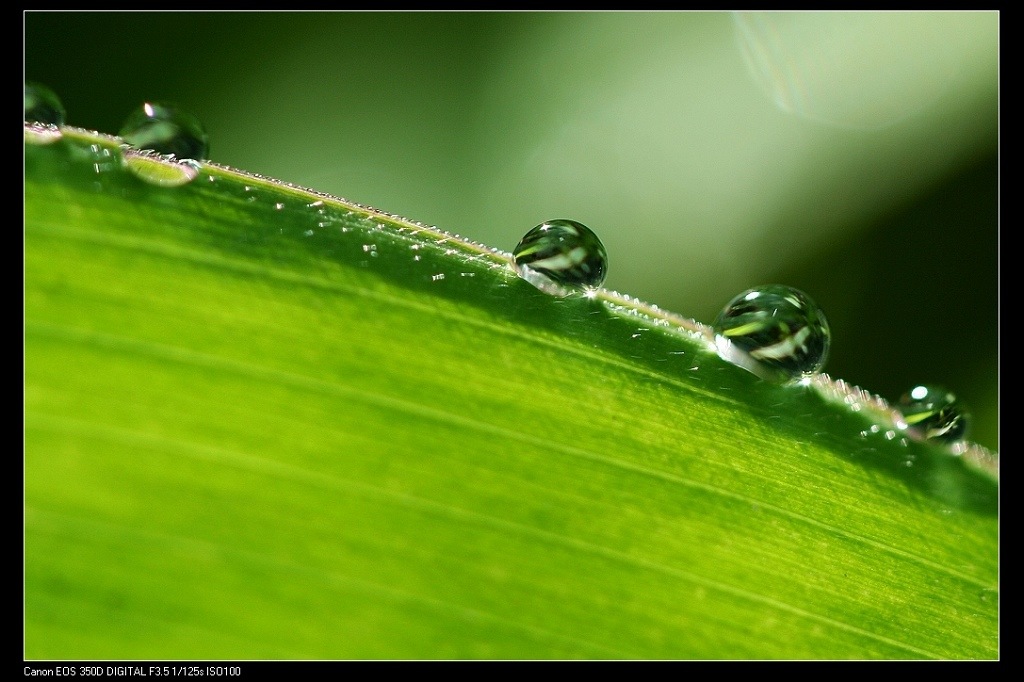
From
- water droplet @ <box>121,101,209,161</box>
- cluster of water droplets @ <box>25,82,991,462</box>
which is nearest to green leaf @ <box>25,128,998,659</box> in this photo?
cluster of water droplets @ <box>25,82,991,462</box>

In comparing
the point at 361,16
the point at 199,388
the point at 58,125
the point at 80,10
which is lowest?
the point at 199,388

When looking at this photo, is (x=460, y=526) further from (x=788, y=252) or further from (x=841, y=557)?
(x=788, y=252)

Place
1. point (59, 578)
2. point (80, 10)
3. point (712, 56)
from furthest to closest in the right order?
point (712, 56) < point (80, 10) < point (59, 578)

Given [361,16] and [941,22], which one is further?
[361,16]

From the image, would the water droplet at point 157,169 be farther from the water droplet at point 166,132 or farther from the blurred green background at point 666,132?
the blurred green background at point 666,132

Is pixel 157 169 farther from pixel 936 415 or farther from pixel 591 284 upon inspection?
pixel 936 415

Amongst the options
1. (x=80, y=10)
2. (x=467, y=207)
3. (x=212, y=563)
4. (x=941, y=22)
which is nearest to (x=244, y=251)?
(x=212, y=563)

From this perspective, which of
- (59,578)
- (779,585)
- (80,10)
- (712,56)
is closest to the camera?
(59,578)

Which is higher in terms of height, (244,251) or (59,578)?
(244,251)
